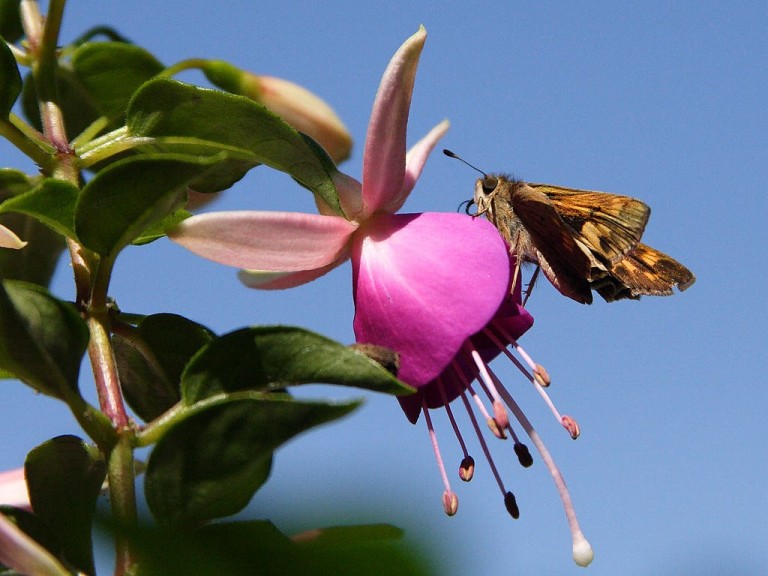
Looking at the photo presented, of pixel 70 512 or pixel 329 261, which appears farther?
pixel 329 261

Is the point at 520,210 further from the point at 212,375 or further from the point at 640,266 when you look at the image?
the point at 212,375

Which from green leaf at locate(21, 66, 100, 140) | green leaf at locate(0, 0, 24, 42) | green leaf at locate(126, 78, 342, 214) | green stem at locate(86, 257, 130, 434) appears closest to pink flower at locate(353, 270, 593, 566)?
green leaf at locate(126, 78, 342, 214)

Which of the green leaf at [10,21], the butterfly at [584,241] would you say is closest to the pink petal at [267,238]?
the butterfly at [584,241]

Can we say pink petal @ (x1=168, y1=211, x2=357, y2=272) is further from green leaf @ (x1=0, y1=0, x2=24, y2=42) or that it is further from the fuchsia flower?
green leaf @ (x1=0, y1=0, x2=24, y2=42)

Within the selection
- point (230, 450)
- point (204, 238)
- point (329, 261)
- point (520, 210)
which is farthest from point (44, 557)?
point (520, 210)

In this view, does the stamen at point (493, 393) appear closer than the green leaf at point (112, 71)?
Yes

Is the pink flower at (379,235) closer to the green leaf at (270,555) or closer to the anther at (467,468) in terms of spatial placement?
the anther at (467,468)
